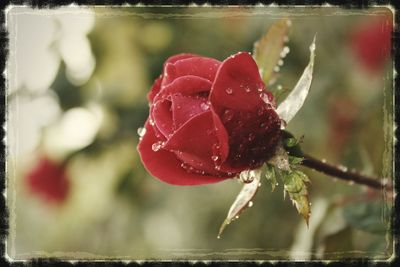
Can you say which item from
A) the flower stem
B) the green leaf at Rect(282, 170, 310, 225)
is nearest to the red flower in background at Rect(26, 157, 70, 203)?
the flower stem

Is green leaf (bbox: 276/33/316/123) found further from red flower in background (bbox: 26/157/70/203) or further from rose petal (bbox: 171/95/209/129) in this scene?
red flower in background (bbox: 26/157/70/203)

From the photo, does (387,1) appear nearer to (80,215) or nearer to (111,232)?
(111,232)

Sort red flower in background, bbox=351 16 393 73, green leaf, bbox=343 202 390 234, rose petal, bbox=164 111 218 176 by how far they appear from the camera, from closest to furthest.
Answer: rose petal, bbox=164 111 218 176
green leaf, bbox=343 202 390 234
red flower in background, bbox=351 16 393 73

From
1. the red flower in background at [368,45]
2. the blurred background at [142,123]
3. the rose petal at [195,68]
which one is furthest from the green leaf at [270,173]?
the red flower in background at [368,45]

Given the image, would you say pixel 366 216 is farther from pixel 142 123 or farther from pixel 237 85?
pixel 142 123

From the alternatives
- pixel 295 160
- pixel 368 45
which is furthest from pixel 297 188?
pixel 368 45

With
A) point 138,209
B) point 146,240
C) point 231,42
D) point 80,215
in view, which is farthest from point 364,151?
point 80,215

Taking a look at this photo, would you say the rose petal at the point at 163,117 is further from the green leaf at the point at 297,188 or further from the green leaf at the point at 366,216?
the green leaf at the point at 366,216
